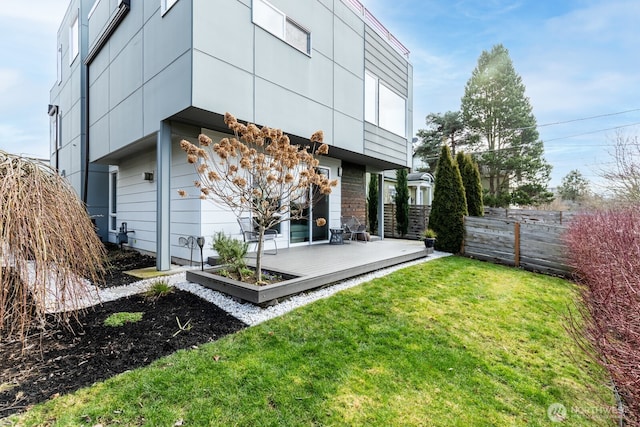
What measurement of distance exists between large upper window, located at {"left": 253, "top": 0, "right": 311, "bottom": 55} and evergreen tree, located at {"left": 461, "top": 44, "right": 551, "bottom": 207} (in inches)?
731

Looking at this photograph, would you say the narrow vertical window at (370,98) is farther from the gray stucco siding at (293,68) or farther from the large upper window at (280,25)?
the large upper window at (280,25)

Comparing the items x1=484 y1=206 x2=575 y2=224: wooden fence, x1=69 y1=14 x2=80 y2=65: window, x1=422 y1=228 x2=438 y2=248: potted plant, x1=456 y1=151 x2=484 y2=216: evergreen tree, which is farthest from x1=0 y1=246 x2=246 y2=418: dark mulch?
x1=484 y1=206 x2=575 y2=224: wooden fence

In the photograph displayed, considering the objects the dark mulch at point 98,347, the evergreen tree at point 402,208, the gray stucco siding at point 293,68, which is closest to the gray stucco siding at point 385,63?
the gray stucco siding at point 293,68

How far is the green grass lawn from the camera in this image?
6.73ft

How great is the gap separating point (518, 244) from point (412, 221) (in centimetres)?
526

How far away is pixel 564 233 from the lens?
6.57 meters

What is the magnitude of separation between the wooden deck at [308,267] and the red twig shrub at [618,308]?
3.16 m

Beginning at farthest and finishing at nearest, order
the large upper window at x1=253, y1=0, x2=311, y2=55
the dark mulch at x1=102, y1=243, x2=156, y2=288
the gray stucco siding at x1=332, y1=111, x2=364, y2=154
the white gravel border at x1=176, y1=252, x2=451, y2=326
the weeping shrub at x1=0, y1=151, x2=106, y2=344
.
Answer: the gray stucco siding at x1=332, y1=111, x2=364, y2=154 → the large upper window at x1=253, y1=0, x2=311, y2=55 → the dark mulch at x1=102, y1=243, x2=156, y2=288 → the white gravel border at x1=176, y1=252, x2=451, y2=326 → the weeping shrub at x1=0, y1=151, x2=106, y2=344

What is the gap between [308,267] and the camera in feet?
17.2

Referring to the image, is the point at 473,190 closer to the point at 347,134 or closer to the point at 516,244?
the point at 516,244

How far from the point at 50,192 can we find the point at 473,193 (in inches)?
414

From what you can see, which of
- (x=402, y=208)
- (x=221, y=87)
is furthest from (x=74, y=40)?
(x=402, y=208)

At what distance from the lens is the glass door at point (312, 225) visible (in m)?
7.97

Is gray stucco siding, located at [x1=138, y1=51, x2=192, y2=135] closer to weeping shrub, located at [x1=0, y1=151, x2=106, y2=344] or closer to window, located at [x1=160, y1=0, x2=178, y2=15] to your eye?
A: window, located at [x1=160, y1=0, x2=178, y2=15]
